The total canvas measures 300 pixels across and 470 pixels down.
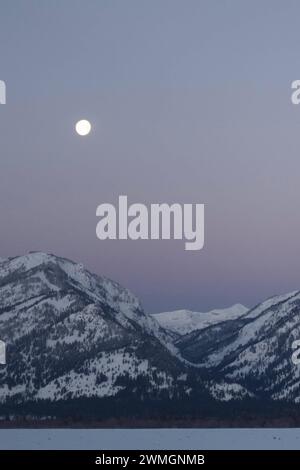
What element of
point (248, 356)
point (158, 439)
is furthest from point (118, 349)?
point (248, 356)

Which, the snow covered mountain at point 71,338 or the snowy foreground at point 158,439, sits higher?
the snow covered mountain at point 71,338

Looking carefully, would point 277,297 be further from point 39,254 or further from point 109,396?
point 109,396

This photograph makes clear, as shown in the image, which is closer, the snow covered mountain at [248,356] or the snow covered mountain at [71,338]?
the snow covered mountain at [71,338]

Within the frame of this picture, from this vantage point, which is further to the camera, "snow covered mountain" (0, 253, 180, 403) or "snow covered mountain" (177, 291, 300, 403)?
"snow covered mountain" (177, 291, 300, 403)

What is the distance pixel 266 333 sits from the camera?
47281mm

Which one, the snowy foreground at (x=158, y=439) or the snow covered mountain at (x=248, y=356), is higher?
the snow covered mountain at (x=248, y=356)

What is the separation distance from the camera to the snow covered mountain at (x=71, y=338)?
96.4 feet

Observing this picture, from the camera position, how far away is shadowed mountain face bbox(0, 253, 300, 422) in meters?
30.0

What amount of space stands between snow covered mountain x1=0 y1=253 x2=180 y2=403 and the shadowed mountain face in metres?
0.06

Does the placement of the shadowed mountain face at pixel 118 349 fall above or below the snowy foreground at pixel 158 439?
above

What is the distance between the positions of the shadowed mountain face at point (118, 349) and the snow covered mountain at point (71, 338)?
0.21ft

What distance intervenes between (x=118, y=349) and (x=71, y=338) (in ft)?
37.4

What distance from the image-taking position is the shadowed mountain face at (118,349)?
98.4 ft

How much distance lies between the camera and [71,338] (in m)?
35.8
